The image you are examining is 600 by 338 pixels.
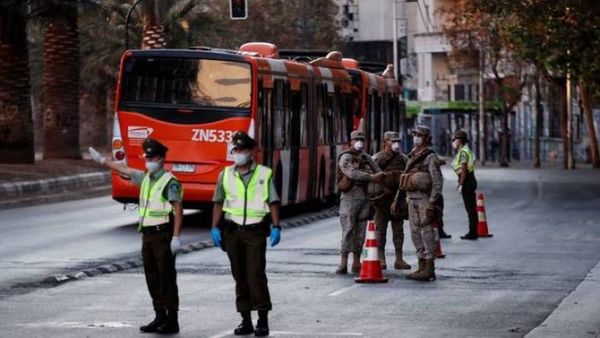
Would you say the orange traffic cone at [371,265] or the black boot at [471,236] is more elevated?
the orange traffic cone at [371,265]

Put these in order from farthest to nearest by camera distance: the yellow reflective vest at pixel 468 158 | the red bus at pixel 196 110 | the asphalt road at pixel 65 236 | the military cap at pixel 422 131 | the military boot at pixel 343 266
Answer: the red bus at pixel 196 110 → the yellow reflective vest at pixel 468 158 → the asphalt road at pixel 65 236 → the military boot at pixel 343 266 → the military cap at pixel 422 131

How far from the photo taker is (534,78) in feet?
261

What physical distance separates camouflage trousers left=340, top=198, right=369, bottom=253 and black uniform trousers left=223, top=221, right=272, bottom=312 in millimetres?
6015

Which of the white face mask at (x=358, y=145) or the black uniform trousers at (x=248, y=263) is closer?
the black uniform trousers at (x=248, y=263)

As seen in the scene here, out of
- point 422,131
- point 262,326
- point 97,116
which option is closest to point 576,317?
point 262,326

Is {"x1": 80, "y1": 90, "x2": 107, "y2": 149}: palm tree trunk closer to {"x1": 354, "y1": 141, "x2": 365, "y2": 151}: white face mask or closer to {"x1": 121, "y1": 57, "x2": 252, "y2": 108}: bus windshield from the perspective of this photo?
{"x1": 121, "y1": 57, "x2": 252, "y2": 108}: bus windshield

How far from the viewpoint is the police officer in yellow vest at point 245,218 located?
49.9ft

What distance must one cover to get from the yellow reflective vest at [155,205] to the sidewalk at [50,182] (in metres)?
21.7

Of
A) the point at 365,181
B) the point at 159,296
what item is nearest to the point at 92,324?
the point at 159,296

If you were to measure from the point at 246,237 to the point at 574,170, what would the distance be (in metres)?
58.0

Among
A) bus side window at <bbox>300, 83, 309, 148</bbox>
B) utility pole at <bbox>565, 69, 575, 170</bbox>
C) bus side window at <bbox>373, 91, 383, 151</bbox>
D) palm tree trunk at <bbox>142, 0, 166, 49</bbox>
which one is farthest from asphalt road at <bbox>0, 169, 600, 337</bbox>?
utility pole at <bbox>565, 69, 575, 170</bbox>

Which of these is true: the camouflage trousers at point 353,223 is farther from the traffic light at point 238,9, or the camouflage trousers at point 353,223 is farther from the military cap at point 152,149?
the traffic light at point 238,9

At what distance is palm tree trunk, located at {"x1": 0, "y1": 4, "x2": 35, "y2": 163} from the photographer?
145 ft

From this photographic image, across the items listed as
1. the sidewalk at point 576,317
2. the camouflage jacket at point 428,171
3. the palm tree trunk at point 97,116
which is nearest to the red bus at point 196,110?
the camouflage jacket at point 428,171
